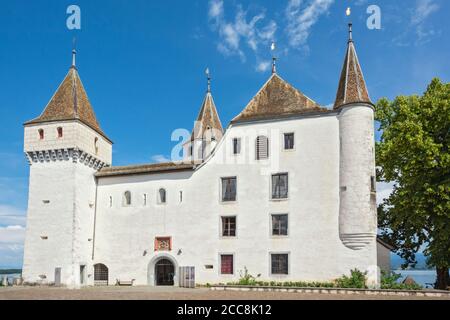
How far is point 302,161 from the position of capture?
3194 centimetres

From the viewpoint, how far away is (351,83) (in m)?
31.5

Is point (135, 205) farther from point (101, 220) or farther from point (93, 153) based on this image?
point (93, 153)

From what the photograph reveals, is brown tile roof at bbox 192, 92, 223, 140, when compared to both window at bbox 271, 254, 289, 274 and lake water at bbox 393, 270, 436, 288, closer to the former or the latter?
window at bbox 271, 254, 289, 274

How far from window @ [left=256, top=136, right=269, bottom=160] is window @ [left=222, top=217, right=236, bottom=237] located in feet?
14.3

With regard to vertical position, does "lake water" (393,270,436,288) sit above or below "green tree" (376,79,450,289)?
below

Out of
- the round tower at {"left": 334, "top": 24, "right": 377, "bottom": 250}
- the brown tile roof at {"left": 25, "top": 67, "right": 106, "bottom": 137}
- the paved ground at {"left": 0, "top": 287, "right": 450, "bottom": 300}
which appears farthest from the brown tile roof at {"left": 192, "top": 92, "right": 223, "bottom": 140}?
the paved ground at {"left": 0, "top": 287, "right": 450, "bottom": 300}

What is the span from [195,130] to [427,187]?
83.5 ft

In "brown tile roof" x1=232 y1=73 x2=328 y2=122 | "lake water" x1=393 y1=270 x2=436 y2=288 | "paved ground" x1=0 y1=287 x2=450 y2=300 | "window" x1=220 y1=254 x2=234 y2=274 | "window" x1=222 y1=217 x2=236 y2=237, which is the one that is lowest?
"lake water" x1=393 y1=270 x2=436 y2=288

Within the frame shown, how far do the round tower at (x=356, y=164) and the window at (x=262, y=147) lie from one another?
473 cm

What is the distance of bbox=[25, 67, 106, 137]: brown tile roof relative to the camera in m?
36.5

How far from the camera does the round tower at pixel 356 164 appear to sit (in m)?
29.6

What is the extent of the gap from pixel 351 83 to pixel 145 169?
15.0 metres

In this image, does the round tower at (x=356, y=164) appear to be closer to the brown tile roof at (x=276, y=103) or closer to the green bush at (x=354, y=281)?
the green bush at (x=354, y=281)
